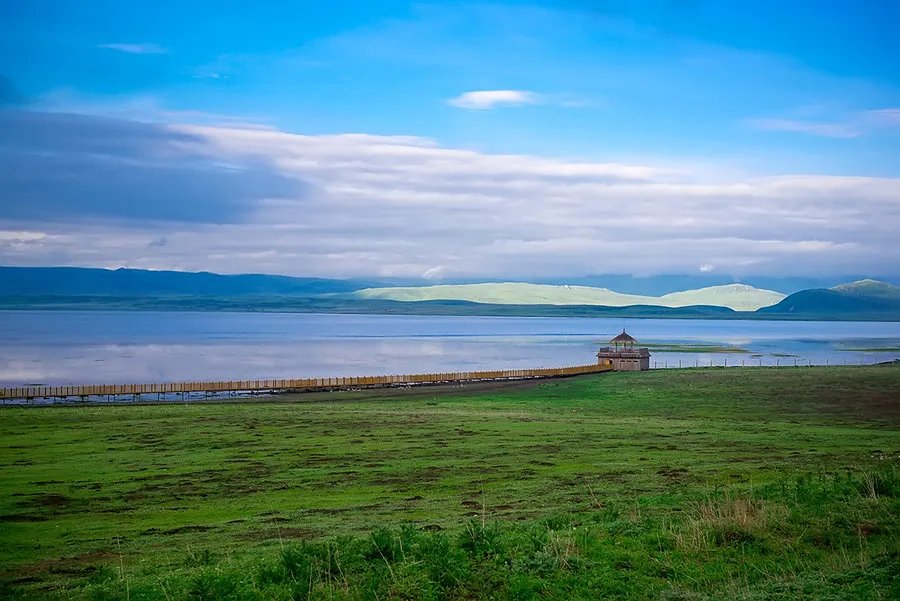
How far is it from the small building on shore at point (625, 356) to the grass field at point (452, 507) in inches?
1542

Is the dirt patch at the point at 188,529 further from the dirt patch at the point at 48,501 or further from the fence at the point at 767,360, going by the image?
the fence at the point at 767,360

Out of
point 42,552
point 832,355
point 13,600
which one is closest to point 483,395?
point 42,552

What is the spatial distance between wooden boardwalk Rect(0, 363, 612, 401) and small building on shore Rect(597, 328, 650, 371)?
145 inches

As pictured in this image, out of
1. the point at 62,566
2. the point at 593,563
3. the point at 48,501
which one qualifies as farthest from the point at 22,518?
the point at 593,563

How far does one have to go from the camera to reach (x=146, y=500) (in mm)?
23219

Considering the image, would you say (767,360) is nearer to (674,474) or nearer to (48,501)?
(674,474)

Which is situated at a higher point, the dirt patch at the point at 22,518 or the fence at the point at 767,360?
the fence at the point at 767,360

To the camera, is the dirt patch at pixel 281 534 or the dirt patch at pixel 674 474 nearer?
the dirt patch at pixel 281 534

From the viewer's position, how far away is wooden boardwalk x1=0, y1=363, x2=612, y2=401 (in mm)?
67062

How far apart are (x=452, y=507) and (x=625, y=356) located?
234ft

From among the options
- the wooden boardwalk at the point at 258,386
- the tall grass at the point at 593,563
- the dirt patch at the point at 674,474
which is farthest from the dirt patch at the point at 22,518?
the wooden boardwalk at the point at 258,386

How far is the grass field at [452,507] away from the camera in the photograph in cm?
1278

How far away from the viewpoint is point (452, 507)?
20516mm

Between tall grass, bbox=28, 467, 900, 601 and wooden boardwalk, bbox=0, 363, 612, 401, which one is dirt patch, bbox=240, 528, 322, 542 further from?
wooden boardwalk, bbox=0, 363, 612, 401
